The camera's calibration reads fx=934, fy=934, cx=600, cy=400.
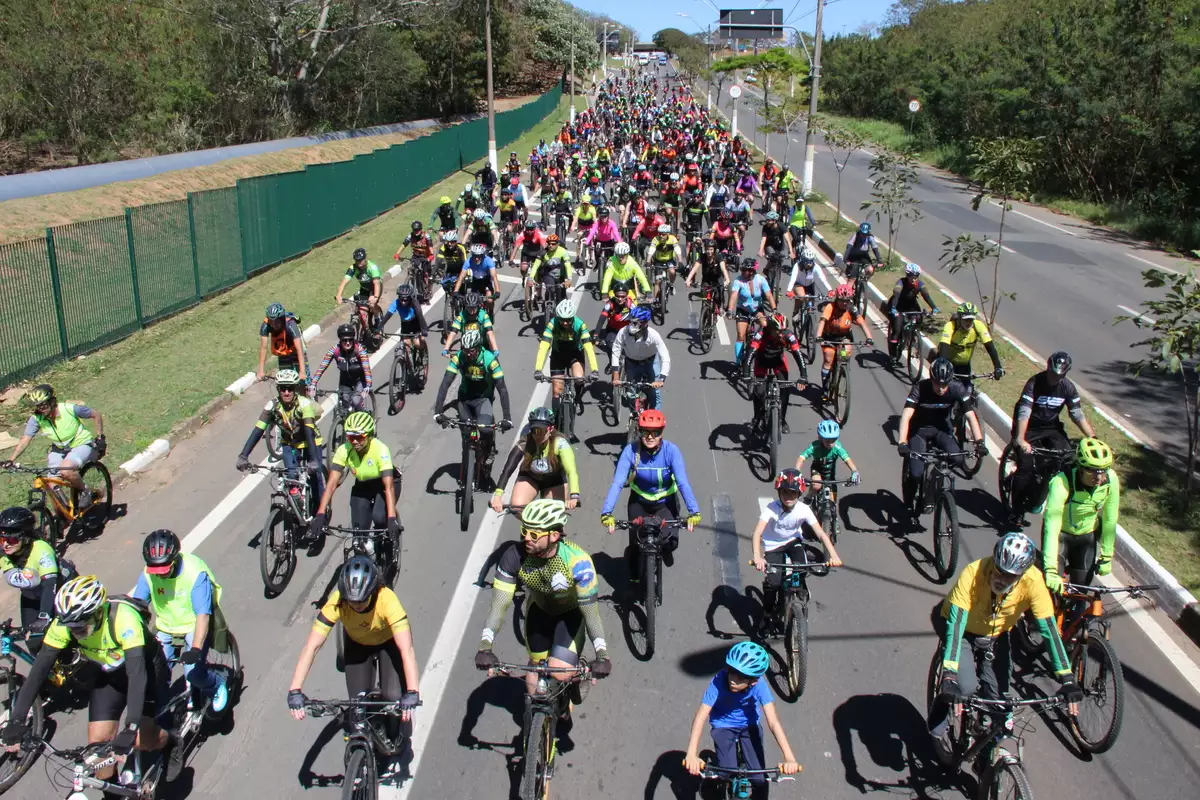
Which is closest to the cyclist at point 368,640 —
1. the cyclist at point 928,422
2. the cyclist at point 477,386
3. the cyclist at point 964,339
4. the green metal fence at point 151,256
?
the cyclist at point 477,386

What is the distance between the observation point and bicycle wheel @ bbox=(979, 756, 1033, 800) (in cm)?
501

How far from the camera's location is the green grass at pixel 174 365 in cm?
1191

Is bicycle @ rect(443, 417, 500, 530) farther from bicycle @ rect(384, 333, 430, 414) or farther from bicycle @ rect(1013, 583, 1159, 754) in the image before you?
bicycle @ rect(1013, 583, 1159, 754)

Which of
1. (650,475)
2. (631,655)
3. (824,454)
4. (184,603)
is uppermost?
(650,475)

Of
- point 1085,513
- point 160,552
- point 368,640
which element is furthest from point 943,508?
point 160,552

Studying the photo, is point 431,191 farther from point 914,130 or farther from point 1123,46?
point 914,130

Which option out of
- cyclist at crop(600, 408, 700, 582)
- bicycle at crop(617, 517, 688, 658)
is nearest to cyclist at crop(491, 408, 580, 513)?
cyclist at crop(600, 408, 700, 582)

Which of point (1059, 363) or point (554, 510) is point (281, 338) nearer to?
point (554, 510)

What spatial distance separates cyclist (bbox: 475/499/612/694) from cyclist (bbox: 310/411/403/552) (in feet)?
6.91

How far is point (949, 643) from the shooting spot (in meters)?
5.69

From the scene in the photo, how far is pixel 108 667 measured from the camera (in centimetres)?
562

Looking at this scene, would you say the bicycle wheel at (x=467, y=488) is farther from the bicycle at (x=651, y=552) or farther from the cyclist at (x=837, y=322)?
the cyclist at (x=837, y=322)

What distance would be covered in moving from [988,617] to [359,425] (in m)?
4.87

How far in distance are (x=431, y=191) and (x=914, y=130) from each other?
121 ft
